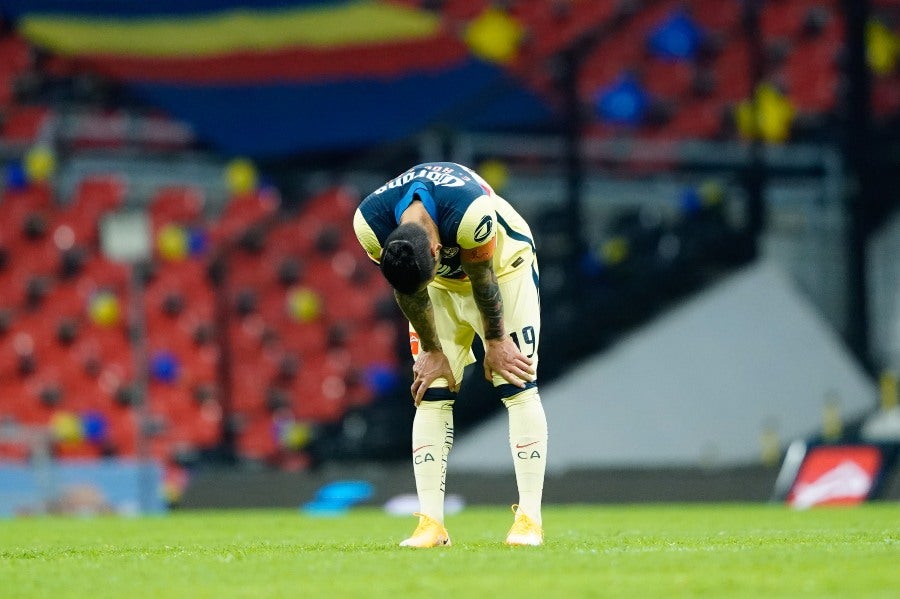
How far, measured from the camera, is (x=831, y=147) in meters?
17.7

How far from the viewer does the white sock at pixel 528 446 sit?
6887mm

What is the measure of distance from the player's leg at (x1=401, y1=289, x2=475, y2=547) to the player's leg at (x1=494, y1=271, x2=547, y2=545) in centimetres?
27

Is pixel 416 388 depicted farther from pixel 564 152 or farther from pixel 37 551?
pixel 564 152

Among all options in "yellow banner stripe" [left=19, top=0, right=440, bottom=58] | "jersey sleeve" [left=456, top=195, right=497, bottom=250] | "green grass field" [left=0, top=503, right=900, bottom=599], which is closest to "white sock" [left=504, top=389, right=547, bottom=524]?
"green grass field" [left=0, top=503, right=900, bottom=599]

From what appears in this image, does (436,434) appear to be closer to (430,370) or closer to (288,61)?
(430,370)

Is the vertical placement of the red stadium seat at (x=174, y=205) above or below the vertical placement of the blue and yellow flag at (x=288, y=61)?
below

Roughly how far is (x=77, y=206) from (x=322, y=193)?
9.50 feet

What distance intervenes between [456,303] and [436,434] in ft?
1.97

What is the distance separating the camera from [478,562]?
595 cm

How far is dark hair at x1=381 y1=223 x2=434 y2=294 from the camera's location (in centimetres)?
619

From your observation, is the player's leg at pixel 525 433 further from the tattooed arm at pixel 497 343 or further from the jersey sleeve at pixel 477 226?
the jersey sleeve at pixel 477 226

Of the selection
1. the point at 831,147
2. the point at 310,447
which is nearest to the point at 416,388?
the point at 310,447

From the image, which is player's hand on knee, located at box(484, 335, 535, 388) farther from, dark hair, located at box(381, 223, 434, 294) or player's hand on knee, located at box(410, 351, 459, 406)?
dark hair, located at box(381, 223, 434, 294)

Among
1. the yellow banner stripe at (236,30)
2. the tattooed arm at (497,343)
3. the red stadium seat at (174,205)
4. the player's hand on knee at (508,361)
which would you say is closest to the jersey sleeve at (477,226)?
the tattooed arm at (497,343)
